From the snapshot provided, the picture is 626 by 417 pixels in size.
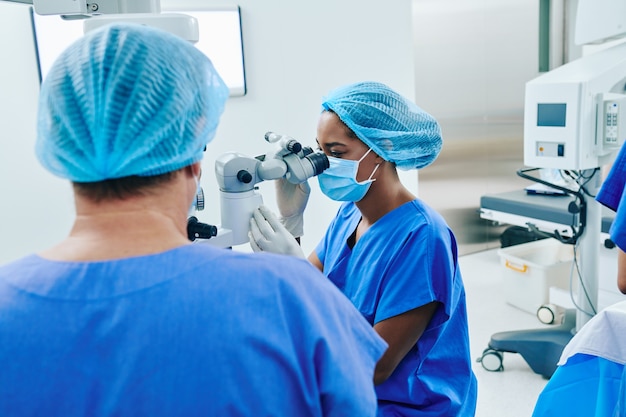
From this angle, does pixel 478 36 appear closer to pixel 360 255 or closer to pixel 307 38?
pixel 307 38

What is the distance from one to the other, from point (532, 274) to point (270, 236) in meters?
2.43

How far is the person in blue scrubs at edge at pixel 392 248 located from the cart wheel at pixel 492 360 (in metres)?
1.36

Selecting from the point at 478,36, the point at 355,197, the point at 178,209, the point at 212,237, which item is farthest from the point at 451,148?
the point at 178,209

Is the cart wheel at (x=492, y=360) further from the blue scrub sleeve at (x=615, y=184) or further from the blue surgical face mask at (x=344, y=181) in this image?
the blue surgical face mask at (x=344, y=181)

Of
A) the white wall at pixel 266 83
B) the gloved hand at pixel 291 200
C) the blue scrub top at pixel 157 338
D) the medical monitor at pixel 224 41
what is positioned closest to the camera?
the blue scrub top at pixel 157 338

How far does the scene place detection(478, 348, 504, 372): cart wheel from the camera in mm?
2748

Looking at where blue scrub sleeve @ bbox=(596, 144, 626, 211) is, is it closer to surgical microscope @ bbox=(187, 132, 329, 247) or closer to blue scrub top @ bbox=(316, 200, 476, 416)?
blue scrub top @ bbox=(316, 200, 476, 416)

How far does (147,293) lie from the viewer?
0.65 metres

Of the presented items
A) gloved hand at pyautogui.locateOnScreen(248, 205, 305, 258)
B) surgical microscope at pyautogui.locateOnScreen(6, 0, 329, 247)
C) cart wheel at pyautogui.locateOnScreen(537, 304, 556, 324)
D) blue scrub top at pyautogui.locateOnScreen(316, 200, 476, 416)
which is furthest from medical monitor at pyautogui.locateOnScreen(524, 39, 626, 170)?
gloved hand at pyautogui.locateOnScreen(248, 205, 305, 258)

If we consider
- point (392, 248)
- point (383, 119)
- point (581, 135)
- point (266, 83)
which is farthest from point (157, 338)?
point (266, 83)

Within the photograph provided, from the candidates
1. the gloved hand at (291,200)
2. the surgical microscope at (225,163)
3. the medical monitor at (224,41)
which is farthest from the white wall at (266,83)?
the gloved hand at (291,200)

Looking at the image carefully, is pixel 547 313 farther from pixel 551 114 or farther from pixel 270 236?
pixel 270 236

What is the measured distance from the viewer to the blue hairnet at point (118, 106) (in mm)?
695

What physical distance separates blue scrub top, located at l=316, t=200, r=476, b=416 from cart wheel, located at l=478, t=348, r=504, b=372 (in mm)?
1371
